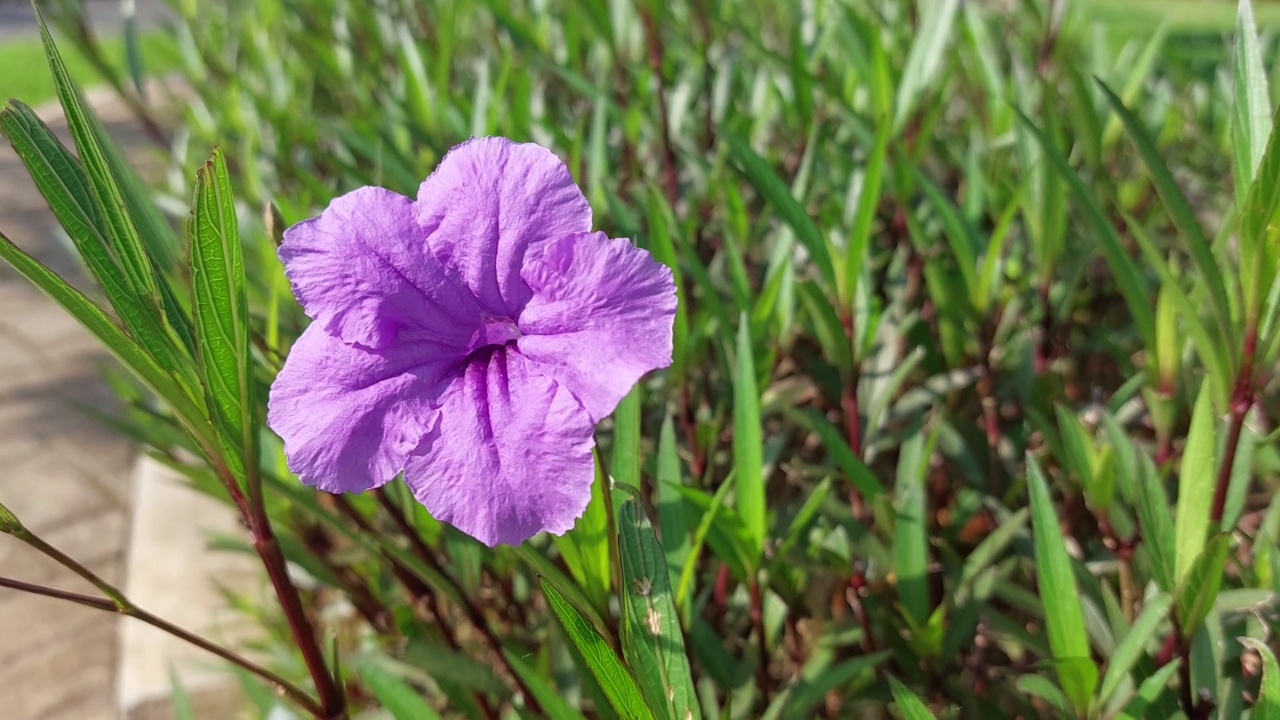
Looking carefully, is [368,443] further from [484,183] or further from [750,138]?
[750,138]

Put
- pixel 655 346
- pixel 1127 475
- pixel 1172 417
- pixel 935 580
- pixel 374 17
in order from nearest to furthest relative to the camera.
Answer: pixel 655 346, pixel 1127 475, pixel 1172 417, pixel 935 580, pixel 374 17

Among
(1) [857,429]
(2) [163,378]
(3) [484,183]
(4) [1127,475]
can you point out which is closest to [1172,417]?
(4) [1127,475]

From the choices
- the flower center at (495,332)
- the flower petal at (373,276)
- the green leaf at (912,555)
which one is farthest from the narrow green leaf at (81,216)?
the green leaf at (912,555)

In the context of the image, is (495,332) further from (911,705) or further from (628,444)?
(911,705)

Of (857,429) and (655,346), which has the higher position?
(655,346)

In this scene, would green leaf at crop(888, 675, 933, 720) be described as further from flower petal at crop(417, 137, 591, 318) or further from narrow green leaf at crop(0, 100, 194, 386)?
narrow green leaf at crop(0, 100, 194, 386)

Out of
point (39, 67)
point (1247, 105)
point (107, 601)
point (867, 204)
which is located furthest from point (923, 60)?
point (39, 67)
